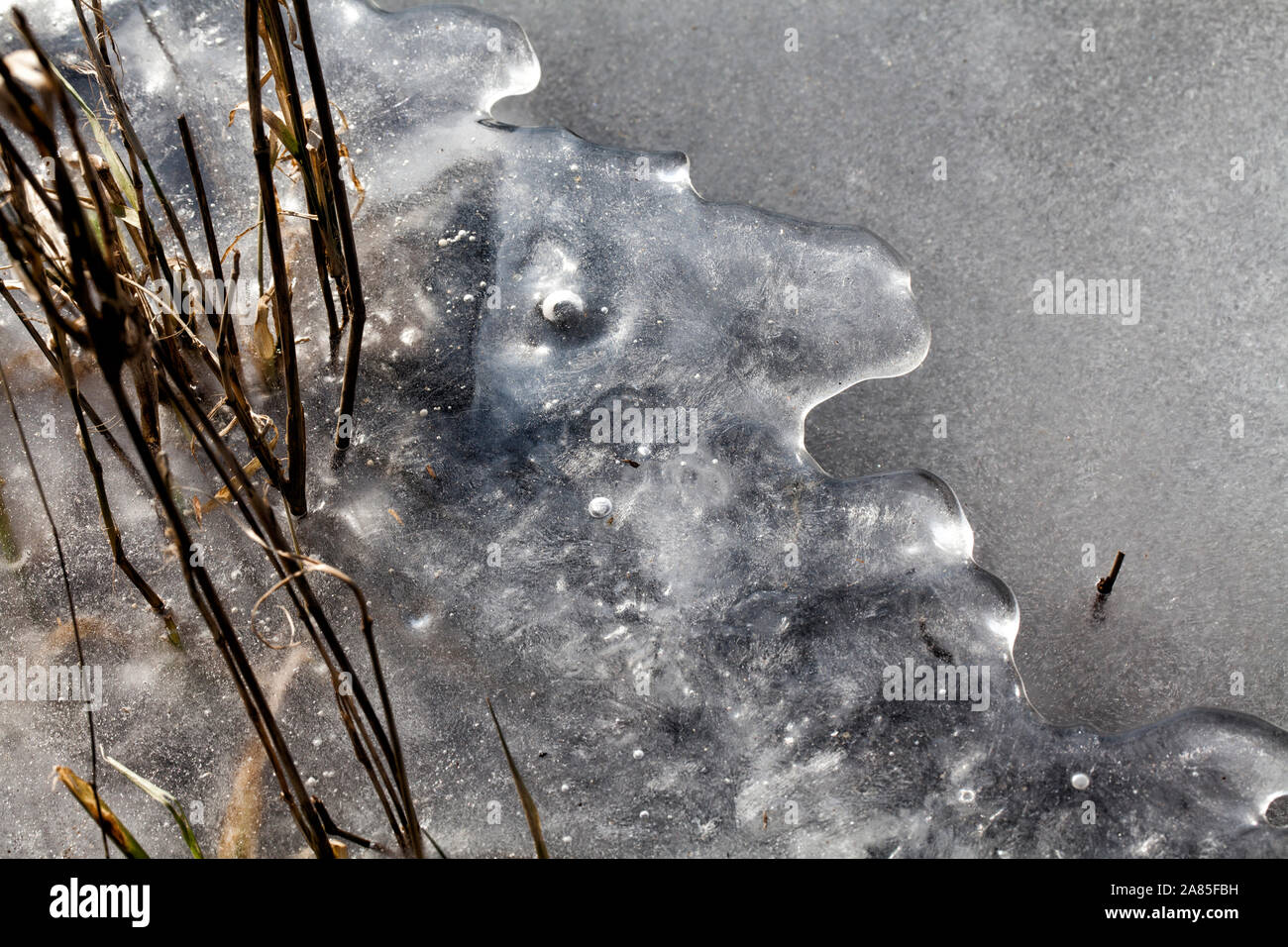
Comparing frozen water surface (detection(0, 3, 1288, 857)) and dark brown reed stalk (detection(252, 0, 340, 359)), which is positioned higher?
dark brown reed stalk (detection(252, 0, 340, 359))

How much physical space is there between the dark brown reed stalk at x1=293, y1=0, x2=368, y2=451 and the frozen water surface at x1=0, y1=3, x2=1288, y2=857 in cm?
3

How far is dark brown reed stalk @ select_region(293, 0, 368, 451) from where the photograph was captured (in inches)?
38.5

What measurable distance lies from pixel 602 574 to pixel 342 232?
1.55 feet

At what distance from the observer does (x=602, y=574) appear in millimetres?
1290

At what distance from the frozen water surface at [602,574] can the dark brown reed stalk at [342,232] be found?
0.03 m

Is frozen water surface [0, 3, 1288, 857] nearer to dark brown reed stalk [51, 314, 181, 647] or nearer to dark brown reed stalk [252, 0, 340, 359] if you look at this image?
dark brown reed stalk [51, 314, 181, 647]

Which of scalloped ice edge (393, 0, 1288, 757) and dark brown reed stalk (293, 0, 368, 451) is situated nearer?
dark brown reed stalk (293, 0, 368, 451)

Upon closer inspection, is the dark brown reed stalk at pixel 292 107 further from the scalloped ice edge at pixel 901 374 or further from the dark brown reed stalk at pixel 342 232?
the scalloped ice edge at pixel 901 374

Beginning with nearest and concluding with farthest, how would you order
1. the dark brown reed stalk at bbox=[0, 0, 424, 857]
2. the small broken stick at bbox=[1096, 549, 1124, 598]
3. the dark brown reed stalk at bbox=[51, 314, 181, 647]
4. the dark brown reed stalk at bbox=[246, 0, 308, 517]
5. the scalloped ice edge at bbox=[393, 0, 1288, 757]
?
the dark brown reed stalk at bbox=[0, 0, 424, 857], the dark brown reed stalk at bbox=[246, 0, 308, 517], the dark brown reed stalk at bbox=[51, 314, 181, 647], the scalloped ice edge at bbox=[393, 0, 1288, 757], the small broken stick at bbox=[1096, 549, 1124, 598]

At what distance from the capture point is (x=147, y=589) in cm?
125

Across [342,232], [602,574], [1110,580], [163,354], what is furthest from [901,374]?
[163,354]

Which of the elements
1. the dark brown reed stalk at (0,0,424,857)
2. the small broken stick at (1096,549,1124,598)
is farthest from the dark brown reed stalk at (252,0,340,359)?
the small broken stick at (1096,549,1124,598)

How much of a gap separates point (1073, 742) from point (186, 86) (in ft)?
4.65
